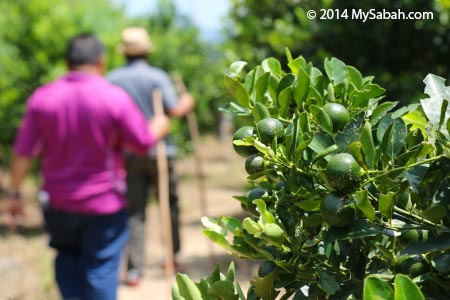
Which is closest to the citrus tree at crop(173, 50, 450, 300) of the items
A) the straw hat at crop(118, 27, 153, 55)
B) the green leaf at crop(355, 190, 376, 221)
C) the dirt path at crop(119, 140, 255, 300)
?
the green leaf at crop(355, 190, 376, 221)

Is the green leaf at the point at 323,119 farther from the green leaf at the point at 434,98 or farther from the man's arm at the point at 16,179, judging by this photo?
the man's arm at the point at 16,179

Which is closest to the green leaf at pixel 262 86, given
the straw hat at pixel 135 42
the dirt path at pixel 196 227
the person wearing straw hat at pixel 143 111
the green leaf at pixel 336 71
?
the green leaf at pixel 336 71

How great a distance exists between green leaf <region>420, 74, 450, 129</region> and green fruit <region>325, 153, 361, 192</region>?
16 centimetres

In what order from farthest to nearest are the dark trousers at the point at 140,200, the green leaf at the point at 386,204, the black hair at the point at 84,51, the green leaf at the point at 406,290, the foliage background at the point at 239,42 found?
the dark trousers at the point at 140,200 → the foliage background at the point at 239,42 → the black hair at the point at 84,51 → the green leaf at the point at 386,204 → the green leaf at the point at 406,290

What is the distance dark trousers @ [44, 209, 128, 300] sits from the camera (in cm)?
360

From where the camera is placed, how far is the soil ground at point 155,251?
215 inches

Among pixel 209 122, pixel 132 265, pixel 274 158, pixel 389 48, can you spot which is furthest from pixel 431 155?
pixel 209 122

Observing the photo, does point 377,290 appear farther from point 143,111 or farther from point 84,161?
point 143,111

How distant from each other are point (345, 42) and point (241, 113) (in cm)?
362

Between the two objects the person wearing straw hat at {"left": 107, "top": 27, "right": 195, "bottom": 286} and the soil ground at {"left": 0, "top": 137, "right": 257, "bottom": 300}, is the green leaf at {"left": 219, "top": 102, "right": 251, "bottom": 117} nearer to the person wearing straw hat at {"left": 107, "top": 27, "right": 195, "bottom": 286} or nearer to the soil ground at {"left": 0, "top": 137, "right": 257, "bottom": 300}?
the soil ground at {"left": 0, "top": 137, "right": 257, "bottom": 300}

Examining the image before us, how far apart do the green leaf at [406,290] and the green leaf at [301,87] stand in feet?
1.52

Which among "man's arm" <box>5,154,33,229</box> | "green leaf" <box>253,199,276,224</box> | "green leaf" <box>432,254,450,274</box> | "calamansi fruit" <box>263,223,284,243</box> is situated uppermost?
"green leaf" <box>253,199,276,224</box>

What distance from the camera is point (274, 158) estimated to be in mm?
1179

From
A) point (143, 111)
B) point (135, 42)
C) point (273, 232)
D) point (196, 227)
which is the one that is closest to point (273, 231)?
point (273, 232)
